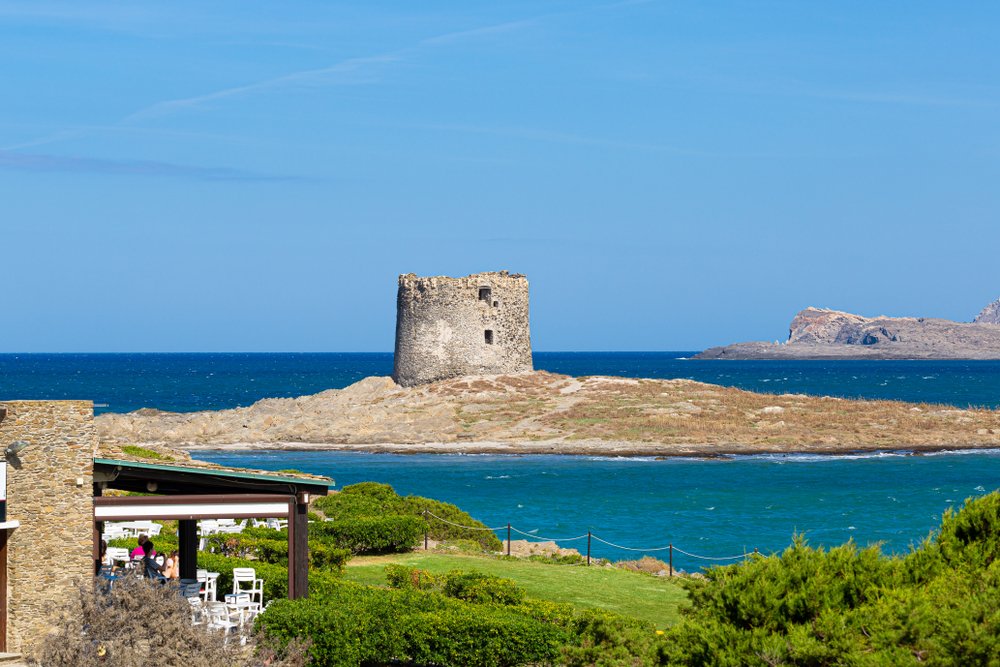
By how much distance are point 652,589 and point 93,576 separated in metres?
11.3

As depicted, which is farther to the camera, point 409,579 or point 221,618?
point 409,579

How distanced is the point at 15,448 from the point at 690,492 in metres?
32.6

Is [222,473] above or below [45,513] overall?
above

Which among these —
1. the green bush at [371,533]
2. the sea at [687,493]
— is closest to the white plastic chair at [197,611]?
the green bush at [371,533]

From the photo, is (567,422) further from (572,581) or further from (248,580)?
(248,580)

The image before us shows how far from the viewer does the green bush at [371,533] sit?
26.1 m

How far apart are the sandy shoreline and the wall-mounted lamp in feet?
147

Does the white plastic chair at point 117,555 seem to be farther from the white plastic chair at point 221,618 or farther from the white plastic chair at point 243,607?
the white plastic chair at point 221,618

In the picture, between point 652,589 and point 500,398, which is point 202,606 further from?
point 500,398

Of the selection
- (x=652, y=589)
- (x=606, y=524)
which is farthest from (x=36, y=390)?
(x=652, y=589)

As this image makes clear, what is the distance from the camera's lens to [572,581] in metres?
24.2

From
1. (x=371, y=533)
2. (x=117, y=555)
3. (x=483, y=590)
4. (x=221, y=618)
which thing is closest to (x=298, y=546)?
(x=221, y=618)

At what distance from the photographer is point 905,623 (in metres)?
10.6

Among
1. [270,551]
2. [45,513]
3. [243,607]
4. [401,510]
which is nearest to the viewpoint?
[45,513]
